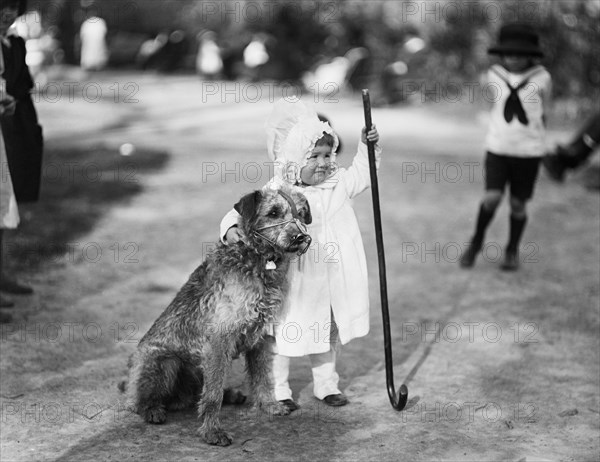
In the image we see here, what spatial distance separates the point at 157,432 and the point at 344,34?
70.1ft

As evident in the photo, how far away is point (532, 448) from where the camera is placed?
4836mm

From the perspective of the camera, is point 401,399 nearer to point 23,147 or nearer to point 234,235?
point 234,235

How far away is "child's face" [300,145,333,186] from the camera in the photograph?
5.03 metres

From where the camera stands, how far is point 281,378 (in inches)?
207

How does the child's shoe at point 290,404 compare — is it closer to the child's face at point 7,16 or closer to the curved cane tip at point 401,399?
the curved cane tip at point 401,399

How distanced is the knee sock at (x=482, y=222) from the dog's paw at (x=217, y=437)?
422 cm

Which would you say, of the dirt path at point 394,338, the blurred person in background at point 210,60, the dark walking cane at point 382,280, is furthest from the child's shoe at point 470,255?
the blurred person in background at point 210,60

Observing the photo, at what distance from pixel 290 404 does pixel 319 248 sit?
2.94 feet

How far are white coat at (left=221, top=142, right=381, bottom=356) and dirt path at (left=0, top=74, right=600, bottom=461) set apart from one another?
1.56 ft

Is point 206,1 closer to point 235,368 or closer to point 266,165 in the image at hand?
point 266,165

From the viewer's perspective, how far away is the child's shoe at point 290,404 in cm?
519

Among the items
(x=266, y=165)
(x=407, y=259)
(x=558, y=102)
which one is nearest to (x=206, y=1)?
(x=558, y=102)

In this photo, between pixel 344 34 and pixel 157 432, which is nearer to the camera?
pixel 157 432

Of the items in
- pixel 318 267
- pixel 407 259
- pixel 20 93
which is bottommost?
pixel 407 259
